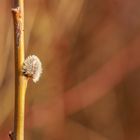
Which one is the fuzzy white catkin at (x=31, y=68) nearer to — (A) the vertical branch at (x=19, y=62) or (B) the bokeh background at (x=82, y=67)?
(A) the vertical branch at (x=19, y=62)

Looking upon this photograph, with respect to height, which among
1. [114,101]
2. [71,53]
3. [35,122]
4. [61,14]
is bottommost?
[35,122]

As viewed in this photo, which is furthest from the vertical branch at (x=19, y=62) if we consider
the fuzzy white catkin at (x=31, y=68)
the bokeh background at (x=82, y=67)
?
the bokeh background at (x=82, y=67)

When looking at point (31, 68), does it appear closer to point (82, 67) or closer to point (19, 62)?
point (19, 62)

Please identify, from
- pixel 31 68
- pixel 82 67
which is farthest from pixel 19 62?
pixel 82 67

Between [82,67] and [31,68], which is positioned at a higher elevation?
[82,67]

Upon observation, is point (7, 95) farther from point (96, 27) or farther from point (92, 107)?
point (96, 27)

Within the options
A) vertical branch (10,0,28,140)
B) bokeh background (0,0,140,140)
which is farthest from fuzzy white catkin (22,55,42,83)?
bokeh background (0,0,140,140)

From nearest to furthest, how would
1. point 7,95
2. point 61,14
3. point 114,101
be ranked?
point 7,95, point 61,14, point 114,101

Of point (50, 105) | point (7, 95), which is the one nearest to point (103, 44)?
point (50, 105)

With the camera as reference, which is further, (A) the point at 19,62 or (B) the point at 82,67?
(B) the point at 82,67
